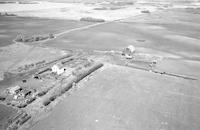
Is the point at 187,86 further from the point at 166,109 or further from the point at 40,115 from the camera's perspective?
the point at 40,115

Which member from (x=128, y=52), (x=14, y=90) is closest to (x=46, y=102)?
(x=14, y=90)

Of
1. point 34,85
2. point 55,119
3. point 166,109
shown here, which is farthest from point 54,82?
point 166,109

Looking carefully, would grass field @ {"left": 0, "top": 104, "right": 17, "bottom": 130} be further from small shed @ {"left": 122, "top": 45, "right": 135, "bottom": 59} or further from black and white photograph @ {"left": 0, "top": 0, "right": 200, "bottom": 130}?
small shed @ {"left": 122, "top": 45, "right": 135, "bottom": 59}

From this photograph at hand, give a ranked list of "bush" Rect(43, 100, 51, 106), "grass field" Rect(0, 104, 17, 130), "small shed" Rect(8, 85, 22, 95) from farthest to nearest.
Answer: "small shed" Rect(8, 85, 22, 95) → "bush" Rect(43, 100, 51, 106) → "grass field" Rect(0, 104, 17, 130)

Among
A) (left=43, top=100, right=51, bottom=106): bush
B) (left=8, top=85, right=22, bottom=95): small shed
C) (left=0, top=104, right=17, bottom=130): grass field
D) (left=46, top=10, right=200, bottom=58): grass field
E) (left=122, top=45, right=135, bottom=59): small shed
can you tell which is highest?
(left=46, top=10, right=200, bottom=58): grass field

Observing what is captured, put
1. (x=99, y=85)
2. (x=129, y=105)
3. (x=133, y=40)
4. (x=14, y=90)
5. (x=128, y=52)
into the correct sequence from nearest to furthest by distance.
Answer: (x=129, y=105) < (x=14, y=90) < (x=99, y=85) < (x=128, y=52) < (x=133, y=40)

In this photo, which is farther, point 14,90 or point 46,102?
point 14,90

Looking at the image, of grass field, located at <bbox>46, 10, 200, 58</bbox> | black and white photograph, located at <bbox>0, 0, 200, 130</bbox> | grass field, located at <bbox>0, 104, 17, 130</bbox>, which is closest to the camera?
grass field, located at <bbox>0, 104, 17, 130</bbox>

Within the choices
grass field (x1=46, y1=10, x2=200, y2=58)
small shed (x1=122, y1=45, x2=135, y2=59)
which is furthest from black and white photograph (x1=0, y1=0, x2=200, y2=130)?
grass field (x1=46, y1=10, x2=200, y2=58)

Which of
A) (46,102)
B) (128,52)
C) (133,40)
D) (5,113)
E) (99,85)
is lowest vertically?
(5,113)

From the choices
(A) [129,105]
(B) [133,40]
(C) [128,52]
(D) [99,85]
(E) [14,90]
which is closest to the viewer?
(A) [129,105]

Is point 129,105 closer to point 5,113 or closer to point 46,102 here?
point 46,102
